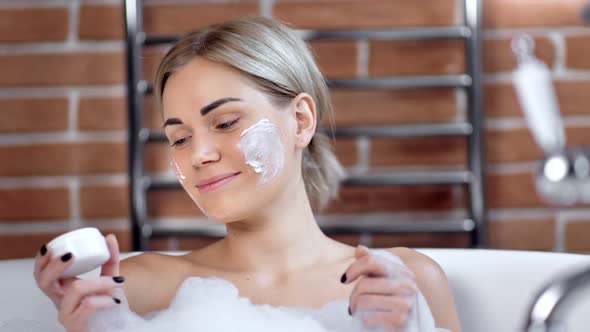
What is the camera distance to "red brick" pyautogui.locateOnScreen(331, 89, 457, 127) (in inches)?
75.7

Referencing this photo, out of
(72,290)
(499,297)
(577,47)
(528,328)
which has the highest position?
(577,47)

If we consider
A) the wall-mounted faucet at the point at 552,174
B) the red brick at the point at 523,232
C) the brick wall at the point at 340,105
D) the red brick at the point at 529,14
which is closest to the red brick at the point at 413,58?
the brick wall at the point at 340,105

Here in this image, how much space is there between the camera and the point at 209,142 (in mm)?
1179

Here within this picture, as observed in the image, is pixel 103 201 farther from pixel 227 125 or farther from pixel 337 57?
pixel 227 125

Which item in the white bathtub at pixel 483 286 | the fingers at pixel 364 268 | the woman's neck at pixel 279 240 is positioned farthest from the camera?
the white bathtub at pixel 483 286

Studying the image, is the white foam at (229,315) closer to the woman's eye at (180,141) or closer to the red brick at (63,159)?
the woman's eye at (180,141)

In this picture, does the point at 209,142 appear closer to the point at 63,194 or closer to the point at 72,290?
the point at 72,290

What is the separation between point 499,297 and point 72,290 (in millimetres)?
784

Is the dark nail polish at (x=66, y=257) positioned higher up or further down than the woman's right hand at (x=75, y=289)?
higher up

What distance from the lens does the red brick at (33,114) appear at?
6.35 feet

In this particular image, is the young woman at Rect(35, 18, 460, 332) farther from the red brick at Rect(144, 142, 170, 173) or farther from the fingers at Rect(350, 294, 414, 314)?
the red brick at Rect(144, 142, 170, 173)

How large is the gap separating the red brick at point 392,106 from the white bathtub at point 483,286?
508 millimetres

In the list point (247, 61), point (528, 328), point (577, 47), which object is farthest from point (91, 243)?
point (577, 47)

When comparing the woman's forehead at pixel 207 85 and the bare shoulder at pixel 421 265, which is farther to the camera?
the bare shoulder at pixel 421 265
